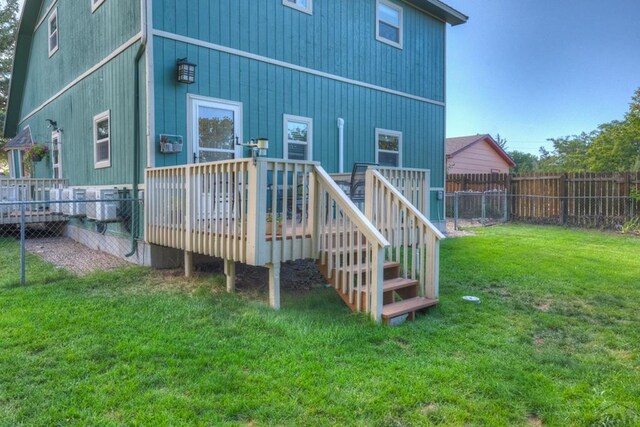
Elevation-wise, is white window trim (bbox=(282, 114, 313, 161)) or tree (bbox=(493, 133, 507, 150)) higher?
tree (bbox=(493, 133, 507, 150))

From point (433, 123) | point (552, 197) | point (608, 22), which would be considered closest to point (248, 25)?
point (433, 123)

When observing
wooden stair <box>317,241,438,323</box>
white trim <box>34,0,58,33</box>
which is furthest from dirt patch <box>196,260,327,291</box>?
white trim <box>34,0,58,33</box>

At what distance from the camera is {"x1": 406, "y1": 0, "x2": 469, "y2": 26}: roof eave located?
9.50 metres

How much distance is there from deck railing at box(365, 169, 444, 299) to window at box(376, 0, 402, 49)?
525 centimetres

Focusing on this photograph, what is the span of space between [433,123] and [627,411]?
28.5 ft

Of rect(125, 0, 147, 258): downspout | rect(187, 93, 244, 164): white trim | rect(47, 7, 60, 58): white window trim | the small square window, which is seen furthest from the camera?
the small square window

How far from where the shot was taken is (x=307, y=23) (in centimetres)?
747

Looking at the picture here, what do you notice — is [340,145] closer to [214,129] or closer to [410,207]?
[214,129]

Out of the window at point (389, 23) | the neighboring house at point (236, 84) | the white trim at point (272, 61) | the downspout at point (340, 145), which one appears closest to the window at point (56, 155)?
the neighboring house at point (236, 84)

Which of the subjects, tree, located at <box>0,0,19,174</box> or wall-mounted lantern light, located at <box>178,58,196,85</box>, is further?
tree, located at <box>0,0,19,174</box>

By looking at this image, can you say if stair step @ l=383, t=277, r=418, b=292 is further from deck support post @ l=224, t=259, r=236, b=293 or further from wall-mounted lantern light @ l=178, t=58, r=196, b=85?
wall-mounted lantern light @ l=178, t=58, r=196, b=85

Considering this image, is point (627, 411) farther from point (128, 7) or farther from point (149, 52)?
point (128, 7)

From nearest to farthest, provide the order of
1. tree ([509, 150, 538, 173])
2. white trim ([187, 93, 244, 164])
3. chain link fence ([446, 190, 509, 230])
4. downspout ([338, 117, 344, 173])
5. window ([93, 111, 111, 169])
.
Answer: white trim ([187, 93, 244, 164])
window ([93, 111, 111, 169])
downspout ([338, 117, 344, 173])
chain link fence ([446, 190, 509, 230])
tree ([509, 150, 538, 173])

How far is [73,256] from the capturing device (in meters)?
6.73
